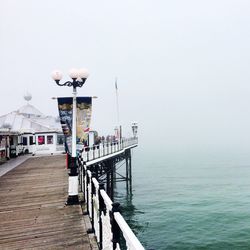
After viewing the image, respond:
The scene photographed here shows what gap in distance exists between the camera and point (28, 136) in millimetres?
37281

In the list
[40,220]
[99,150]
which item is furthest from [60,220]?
[99,150]

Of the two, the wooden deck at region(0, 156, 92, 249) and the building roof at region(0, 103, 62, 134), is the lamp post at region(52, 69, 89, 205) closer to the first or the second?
the wooden deck at region(0, 156, 92, 249)

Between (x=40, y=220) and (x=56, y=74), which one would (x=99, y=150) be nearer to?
(x=56, y=74)

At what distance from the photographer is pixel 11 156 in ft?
102

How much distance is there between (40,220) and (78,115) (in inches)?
155

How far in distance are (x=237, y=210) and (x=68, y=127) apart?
21895mm

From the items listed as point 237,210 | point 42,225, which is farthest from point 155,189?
point 42,225

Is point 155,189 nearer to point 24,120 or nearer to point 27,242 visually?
point 24,120

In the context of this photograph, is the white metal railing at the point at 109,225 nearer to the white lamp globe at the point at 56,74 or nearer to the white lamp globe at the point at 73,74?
the white lamp globe at the point at 73,74

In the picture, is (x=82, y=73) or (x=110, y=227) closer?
(x=110, y=227)

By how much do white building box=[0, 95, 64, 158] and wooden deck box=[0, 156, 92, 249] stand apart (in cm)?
1604

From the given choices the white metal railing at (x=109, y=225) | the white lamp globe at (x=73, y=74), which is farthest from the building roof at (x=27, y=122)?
the white metal railing at (x=109, y=225)

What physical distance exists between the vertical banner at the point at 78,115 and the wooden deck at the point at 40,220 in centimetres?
222

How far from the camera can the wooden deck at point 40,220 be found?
6.03m
